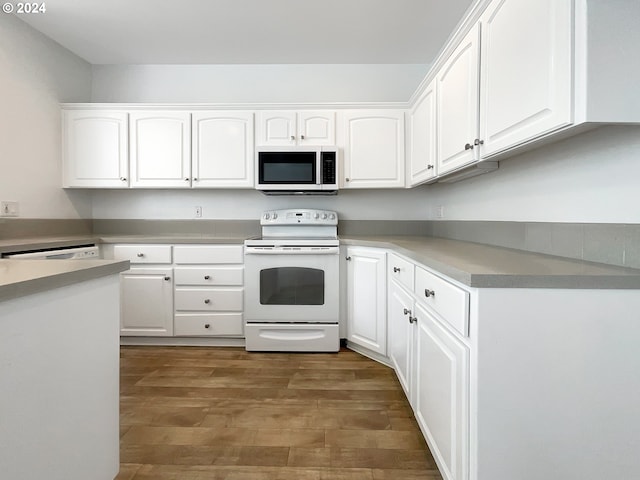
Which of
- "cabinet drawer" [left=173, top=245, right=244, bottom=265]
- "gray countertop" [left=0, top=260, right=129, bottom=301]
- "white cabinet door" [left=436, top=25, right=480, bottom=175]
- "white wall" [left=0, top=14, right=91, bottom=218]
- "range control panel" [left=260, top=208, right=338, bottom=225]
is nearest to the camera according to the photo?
"gray countertop" [left=0, top=260, right=129, bottom=301]

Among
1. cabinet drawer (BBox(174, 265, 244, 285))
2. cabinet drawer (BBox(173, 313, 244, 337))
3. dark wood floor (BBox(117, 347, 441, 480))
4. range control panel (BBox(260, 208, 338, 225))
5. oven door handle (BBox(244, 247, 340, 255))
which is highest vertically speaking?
range control panel (BBox(260, 208, 338, 225))

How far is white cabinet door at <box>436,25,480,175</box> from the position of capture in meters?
1.52

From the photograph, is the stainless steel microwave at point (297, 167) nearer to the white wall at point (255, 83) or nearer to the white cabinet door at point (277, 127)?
the white cabinet door at point (277, 127)

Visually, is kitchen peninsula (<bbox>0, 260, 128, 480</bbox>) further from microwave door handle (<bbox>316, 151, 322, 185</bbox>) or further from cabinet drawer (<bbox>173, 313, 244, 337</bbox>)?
microwave door handle (<bbox>316, 151, 322, 185</bbox>)

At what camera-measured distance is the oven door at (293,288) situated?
2564 millimetres

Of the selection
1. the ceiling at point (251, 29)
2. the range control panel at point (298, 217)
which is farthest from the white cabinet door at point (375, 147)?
the ceiling at point (251, 29)

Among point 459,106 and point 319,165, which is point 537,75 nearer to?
point 459,106

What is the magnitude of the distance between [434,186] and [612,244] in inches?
78.5

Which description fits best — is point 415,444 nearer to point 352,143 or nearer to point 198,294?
point 198,294

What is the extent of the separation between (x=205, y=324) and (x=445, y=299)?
2038 millimetres

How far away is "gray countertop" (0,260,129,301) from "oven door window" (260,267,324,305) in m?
1.48

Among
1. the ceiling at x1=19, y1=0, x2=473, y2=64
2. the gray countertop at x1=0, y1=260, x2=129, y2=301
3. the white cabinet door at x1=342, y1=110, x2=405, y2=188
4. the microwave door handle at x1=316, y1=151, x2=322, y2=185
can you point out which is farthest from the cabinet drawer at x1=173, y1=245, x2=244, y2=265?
the ceiling at x1=19, y1=0, x2=473, y2=64

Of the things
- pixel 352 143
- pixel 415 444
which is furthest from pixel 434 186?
pixel 415 444

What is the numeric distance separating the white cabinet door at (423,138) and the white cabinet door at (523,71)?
0.70 m
